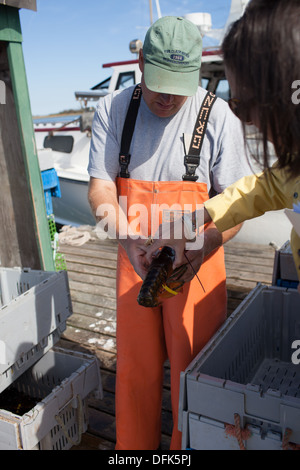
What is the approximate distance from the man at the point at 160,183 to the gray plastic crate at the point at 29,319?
448 millimetres

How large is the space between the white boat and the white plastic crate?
3.34 metres

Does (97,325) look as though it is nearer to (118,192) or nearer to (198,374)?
(118,192)

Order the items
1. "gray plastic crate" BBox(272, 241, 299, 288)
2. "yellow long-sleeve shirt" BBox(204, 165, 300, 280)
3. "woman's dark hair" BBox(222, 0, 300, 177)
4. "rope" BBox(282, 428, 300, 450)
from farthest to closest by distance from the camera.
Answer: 1. "gray plastic crate" BBox(272, 241, 299, 288)
2. "yellow long-sleeve shirt" BBox(204, 165, 300, 280)
3. "rope" BBox(282, 428, 300, 450)
4. "woman's dark hair" BBox(222, 0, 300, 177)

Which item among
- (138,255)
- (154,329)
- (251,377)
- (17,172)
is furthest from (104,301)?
(138,255)

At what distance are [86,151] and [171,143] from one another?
7.76 metres

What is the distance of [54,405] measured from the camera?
2.02 meters

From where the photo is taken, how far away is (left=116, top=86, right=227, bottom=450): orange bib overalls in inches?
74.5

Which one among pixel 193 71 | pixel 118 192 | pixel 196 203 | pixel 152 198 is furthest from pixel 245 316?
pixel 193 71

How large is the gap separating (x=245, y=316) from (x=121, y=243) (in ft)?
2.19
